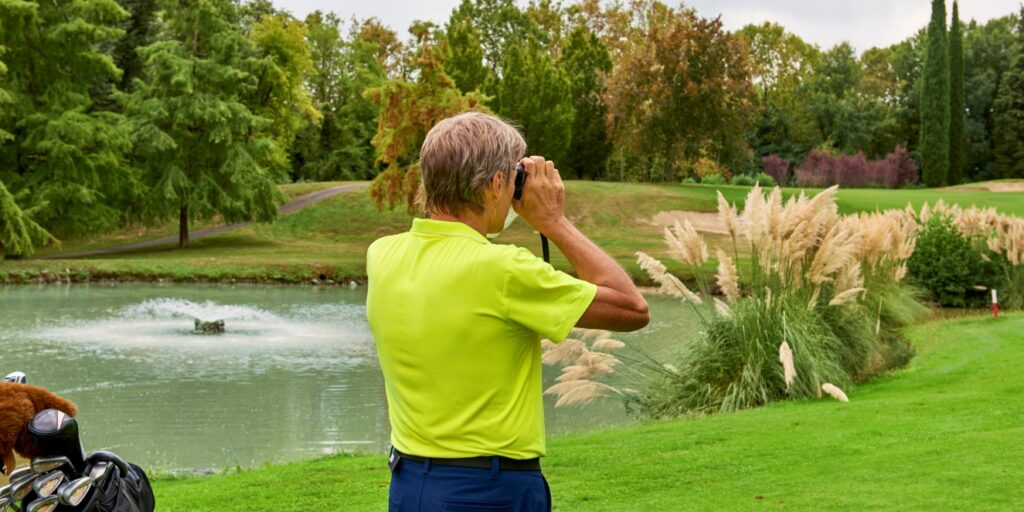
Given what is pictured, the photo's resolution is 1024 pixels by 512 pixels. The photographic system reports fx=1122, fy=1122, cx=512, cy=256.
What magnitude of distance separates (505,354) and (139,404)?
32.2ft

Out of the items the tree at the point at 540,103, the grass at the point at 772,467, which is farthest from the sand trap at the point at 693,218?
the grass at the point at 772,467

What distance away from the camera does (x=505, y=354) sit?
2.45 metres

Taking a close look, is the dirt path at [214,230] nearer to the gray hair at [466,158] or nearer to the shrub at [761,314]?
the shrub at [761,314]

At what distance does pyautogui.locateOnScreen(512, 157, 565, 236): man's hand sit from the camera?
8.38 ft

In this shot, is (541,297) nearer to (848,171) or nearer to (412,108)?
(412,108)

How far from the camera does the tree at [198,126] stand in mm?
34469

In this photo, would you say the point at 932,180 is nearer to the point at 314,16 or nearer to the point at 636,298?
the point at 314,16

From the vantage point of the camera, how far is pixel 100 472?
2.72 meters

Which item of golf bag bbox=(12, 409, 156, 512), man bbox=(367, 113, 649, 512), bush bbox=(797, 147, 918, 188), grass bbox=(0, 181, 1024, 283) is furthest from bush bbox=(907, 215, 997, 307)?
bush bbox=(797, 147, 918, 188)

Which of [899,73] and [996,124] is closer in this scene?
[996,124]

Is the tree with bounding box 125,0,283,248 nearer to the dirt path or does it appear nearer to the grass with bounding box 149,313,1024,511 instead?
the dirt path

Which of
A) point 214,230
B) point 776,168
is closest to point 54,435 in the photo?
point 214,230

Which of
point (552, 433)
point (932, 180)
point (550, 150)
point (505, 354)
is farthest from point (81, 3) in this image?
point (932, 180)

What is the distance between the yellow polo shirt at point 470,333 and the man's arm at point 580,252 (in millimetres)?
86
